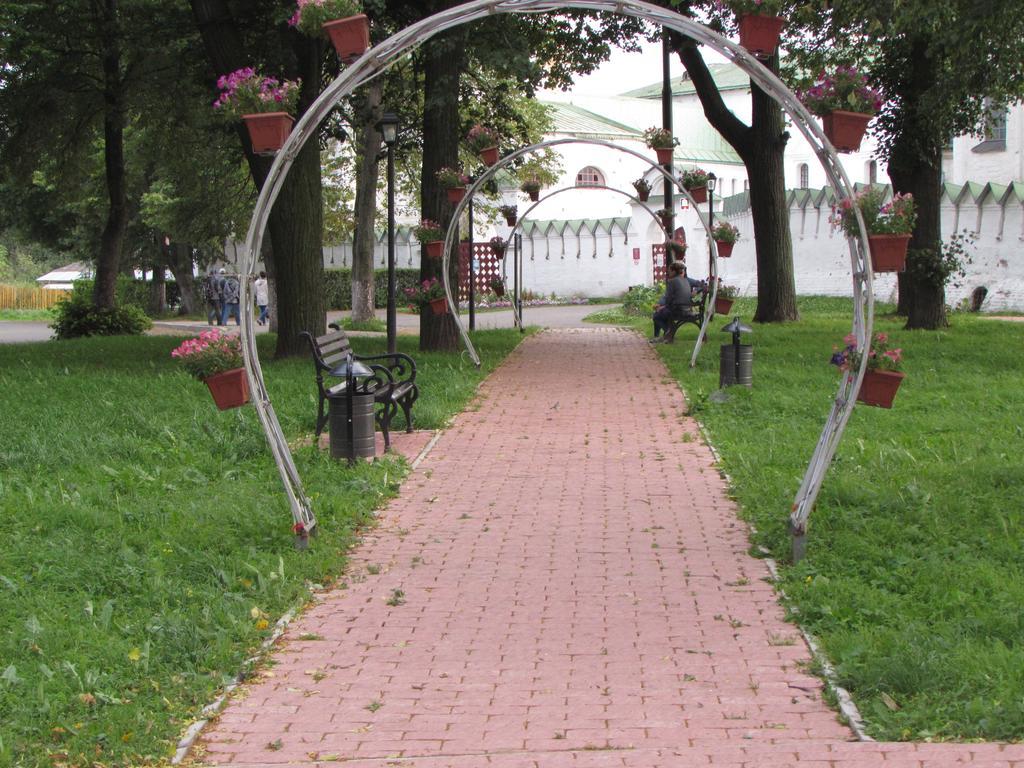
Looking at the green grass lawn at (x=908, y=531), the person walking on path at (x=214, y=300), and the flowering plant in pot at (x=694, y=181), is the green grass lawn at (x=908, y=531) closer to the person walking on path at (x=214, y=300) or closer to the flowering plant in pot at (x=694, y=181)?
the flowering plant in pot at (x=694, y=181)

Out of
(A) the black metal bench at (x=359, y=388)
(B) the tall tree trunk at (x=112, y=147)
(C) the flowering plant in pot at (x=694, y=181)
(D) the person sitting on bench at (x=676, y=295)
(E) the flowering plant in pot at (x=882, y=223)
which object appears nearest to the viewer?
(E) the flowering plant in pot at (x=882, y=223)

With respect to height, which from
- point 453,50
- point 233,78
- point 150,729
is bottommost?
point 150,729

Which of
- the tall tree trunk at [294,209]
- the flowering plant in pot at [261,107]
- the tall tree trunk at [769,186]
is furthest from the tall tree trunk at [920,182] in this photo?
the flowering plant in pot at [261,107]

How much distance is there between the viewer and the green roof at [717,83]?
2700 inches

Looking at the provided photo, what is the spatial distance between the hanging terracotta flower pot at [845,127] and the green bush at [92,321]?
22.6m

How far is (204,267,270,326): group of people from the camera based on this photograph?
36531 mm

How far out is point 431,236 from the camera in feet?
58.9

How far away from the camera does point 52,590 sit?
6562 millimetres

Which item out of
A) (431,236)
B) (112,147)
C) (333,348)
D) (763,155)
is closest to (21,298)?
(112,147)

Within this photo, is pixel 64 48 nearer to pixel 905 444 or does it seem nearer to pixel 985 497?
pixel 905 444

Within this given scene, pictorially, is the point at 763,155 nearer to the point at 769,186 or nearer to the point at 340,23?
the point at 769,186

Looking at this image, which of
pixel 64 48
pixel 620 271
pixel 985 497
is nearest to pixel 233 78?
pixel 985 497

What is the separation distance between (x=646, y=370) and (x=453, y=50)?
17.3ft

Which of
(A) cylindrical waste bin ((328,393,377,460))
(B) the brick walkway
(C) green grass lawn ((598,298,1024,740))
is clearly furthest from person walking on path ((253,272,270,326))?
(B) the brick walkway
